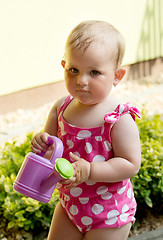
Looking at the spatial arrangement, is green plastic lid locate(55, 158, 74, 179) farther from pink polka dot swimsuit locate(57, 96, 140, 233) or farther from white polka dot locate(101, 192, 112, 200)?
white polka dot locate(101, 192, 112, 200)

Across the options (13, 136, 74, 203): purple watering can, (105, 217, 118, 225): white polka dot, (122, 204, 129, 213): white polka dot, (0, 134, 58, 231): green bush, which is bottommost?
(0, 134, 58, 231): green bush

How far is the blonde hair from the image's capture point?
5.87ft

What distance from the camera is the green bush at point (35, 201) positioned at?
2891 mm

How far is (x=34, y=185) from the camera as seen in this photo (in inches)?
72.7

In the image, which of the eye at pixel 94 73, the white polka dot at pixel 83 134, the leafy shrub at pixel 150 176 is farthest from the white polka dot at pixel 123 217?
the leafy shrub at pixel 150 176

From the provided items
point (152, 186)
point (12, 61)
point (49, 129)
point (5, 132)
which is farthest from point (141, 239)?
point (12, 61)

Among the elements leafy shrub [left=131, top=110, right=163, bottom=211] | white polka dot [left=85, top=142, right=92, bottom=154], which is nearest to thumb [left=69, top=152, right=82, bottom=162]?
white polka dot [left=85, top=142, right=92, bottom=154]

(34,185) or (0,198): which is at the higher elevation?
(34,185)

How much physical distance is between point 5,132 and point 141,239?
280cm

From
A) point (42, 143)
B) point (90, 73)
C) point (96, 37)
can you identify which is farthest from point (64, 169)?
point (96, 37)

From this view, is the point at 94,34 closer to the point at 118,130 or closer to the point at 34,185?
the point at 118,130

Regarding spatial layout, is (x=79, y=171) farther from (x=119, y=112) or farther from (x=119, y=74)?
(x=119, y=74)

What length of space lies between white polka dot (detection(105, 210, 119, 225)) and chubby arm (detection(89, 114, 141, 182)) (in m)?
0.21

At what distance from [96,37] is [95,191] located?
75cm
